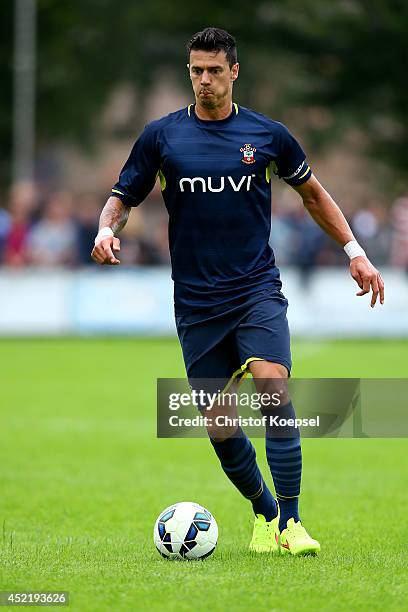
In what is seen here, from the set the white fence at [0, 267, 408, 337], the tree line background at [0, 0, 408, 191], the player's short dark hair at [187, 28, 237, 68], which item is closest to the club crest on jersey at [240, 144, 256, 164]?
the player's short dark hair at [187, 28, 237, 68]

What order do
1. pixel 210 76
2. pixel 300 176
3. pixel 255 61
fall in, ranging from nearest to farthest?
pixel 210 76
pixel 300 176
pixel 255 61

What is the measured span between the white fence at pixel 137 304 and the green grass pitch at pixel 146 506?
5.75 m

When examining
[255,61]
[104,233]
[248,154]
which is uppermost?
[255,61]

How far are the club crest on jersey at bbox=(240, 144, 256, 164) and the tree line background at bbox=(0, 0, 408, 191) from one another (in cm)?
2775

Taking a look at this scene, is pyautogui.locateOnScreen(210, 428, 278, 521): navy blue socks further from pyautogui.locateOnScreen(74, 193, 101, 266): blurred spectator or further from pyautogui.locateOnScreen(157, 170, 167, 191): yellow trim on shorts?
pyautogui.locateOnScreen(74, 193, 101, 266): blurred spectator

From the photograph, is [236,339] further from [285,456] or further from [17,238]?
[17,238]

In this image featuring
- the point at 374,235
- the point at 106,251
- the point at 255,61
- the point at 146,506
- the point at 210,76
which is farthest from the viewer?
the point at 255,61

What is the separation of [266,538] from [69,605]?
1813mm

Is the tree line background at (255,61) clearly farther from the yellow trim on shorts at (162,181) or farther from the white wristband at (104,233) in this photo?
the white wristband at (104,233)

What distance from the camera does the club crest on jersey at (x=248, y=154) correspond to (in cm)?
688

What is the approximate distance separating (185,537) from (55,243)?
1807 cm

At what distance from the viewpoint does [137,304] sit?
24234 mm

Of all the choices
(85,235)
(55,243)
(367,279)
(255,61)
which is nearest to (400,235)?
(85,235)

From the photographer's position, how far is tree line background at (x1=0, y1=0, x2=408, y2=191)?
1387 inches
